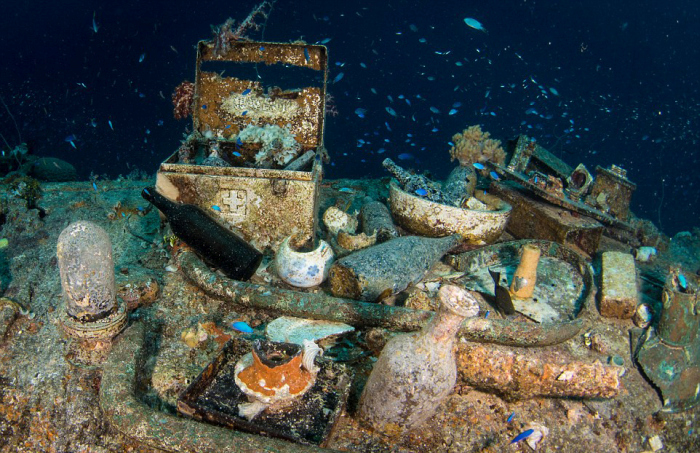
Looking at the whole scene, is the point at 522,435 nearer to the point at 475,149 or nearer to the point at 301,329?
the point at 301,329

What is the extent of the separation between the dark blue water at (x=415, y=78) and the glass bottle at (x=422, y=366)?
63.4 ft

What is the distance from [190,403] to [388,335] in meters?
1.37

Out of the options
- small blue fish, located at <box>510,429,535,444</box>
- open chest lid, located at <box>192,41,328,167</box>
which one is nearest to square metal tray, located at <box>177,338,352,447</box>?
small blue fish, located at <box>510,429,535,444</box>

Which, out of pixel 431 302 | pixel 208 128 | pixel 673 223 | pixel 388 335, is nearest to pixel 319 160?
pixel 208 128

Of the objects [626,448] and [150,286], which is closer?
[626,448]

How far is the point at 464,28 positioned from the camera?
99.0ft

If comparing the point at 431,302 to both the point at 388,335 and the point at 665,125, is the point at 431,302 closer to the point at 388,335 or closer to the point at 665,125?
the point at 388,335

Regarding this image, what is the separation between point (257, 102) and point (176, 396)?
3970mm

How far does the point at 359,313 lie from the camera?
310cm

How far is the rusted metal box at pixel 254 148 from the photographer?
397 centimetres

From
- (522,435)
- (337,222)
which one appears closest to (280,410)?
(522,435)

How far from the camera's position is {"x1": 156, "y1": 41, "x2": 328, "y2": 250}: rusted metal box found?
3.97 metres

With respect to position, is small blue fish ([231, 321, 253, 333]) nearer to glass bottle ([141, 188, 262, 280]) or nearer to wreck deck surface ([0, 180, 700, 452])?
wreck deck surface ([0, 180, 700, 452])

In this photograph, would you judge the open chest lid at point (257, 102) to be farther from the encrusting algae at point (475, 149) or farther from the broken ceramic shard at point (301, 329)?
the encrusting algae at point (475, 149)
